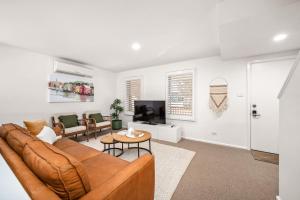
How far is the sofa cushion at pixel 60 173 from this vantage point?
0.77m

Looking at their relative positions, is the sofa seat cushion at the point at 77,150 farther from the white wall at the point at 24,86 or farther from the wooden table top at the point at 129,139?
the white wall at the point at 24,86

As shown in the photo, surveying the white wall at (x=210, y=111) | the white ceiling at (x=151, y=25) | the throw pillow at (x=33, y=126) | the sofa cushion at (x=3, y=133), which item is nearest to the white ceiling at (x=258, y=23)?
the white ceiling at (x=151, y=25)

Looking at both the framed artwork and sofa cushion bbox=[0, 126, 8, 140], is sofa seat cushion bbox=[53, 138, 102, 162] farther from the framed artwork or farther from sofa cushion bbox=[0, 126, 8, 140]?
the framed artwork

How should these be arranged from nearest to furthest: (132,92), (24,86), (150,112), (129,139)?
(129,139), (24,86), (150,112), (132,92)

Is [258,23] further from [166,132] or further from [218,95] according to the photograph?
[166,132]

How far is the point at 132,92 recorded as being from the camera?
5.26m

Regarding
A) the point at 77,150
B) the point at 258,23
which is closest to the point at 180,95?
the point at 258,23

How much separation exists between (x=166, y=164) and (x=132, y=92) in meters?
3.41

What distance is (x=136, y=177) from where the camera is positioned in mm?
1060

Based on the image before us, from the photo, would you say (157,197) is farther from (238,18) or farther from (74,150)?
(238,18)

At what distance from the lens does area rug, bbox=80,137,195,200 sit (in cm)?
176

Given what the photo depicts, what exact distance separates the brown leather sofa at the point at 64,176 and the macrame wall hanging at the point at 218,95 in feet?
9.37

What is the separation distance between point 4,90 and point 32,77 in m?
0.62

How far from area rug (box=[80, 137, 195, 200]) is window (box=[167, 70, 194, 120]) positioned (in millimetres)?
1218
